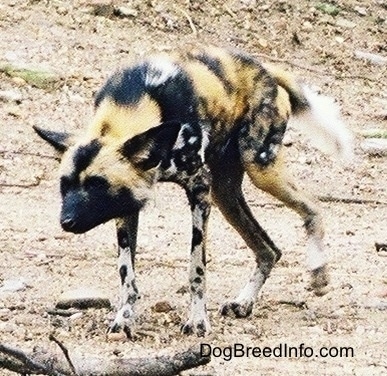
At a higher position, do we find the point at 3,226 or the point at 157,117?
the point at 157,117

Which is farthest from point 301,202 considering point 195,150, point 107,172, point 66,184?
point 66,184

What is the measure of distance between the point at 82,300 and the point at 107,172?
81 cm

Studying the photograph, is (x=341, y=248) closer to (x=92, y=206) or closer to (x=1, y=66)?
(x=92, y=206)

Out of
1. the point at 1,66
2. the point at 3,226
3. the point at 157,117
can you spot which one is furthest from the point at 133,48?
the point at 157,117

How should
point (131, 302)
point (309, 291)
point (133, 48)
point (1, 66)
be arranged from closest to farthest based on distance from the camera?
→ point (131, 302) → point (309, 291) → point (1, 66) → point (133, 48)

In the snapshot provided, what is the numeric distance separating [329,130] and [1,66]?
4077 mm

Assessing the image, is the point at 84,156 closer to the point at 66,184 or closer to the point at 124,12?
the point at 66,184

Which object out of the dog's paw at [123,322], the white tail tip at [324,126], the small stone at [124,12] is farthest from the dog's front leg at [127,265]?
the small stone at [124,12]

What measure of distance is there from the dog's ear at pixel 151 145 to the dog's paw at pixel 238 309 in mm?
943

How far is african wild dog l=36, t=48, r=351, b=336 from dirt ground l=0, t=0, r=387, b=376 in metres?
0.26

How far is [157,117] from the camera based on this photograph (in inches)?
222

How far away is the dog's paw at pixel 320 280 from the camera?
20.4ft

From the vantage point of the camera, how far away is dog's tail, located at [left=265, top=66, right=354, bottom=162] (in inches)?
256

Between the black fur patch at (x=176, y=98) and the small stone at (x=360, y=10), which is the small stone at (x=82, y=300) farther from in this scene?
the small stone at (x=360, y=10)
